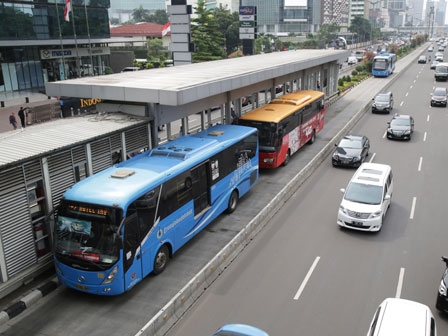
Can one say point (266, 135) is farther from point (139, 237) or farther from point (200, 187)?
point (139, 237)

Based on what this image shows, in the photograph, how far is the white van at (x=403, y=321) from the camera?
854 cm

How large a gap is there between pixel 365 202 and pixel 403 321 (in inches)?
289

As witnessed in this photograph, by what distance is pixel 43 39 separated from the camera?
1841 inches

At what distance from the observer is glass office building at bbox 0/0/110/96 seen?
43.7 m

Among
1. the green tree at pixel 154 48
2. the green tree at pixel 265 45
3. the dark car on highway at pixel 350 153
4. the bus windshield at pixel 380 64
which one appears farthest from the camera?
the green tree at pixel 265 45

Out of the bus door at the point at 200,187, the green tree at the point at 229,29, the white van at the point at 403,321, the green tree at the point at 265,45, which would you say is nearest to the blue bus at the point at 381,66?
the green tree at the point at 229,29

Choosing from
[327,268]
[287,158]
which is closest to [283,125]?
[287,158]

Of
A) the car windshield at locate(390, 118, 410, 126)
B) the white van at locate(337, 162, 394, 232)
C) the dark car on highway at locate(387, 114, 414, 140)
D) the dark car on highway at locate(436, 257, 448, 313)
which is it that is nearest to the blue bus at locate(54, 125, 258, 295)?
the white van at locate(337, 162, 394, 232)

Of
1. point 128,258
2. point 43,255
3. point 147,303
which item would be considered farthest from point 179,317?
point 43,255

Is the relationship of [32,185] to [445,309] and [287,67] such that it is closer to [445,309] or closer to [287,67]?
[445,309]

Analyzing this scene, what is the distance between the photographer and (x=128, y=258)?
11.1m

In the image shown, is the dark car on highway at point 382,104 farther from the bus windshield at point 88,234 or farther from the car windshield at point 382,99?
the bus windshield at point 88,234

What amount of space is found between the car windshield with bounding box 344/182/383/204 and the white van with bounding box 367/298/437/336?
674cm

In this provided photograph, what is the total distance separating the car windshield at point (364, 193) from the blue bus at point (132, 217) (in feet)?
16.5
